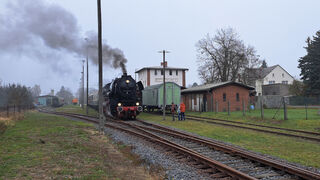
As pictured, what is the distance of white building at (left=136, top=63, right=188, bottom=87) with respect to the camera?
60906 mm

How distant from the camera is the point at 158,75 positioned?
6197 cm

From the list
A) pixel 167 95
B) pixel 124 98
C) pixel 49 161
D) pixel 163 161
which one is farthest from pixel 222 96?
pixel 49 161

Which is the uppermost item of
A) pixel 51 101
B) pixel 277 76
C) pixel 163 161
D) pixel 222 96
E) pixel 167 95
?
pixel 277 76

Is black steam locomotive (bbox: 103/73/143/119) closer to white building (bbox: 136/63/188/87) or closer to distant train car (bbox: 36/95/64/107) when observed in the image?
white building (bbox: 136/63/188/87)

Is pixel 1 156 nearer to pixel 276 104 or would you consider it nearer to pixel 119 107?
pixel 119 107

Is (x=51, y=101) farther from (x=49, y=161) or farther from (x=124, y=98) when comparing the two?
(x=49, y=161)

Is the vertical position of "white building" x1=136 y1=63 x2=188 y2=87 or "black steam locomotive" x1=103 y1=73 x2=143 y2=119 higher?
"white building" x1=136 y1=63 x2=188 y2=87

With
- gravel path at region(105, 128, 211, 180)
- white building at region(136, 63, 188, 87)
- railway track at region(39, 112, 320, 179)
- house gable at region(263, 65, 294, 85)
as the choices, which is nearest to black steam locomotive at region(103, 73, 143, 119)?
gravel path at region(105, 128, 211, 180)

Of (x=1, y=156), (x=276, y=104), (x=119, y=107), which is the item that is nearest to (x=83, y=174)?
(x=1, y=156)

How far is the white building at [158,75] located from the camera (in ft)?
200

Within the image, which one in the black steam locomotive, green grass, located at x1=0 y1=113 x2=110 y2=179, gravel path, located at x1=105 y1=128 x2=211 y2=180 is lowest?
gravel path, located at x1=105 y1=128 x2=211 y2=180

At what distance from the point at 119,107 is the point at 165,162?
1441 centimetres

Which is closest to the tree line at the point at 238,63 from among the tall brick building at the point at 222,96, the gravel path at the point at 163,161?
the tall brick building at the point at 222,96

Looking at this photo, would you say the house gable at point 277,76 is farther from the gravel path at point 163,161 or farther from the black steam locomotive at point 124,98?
the gravel path at point 163,161
